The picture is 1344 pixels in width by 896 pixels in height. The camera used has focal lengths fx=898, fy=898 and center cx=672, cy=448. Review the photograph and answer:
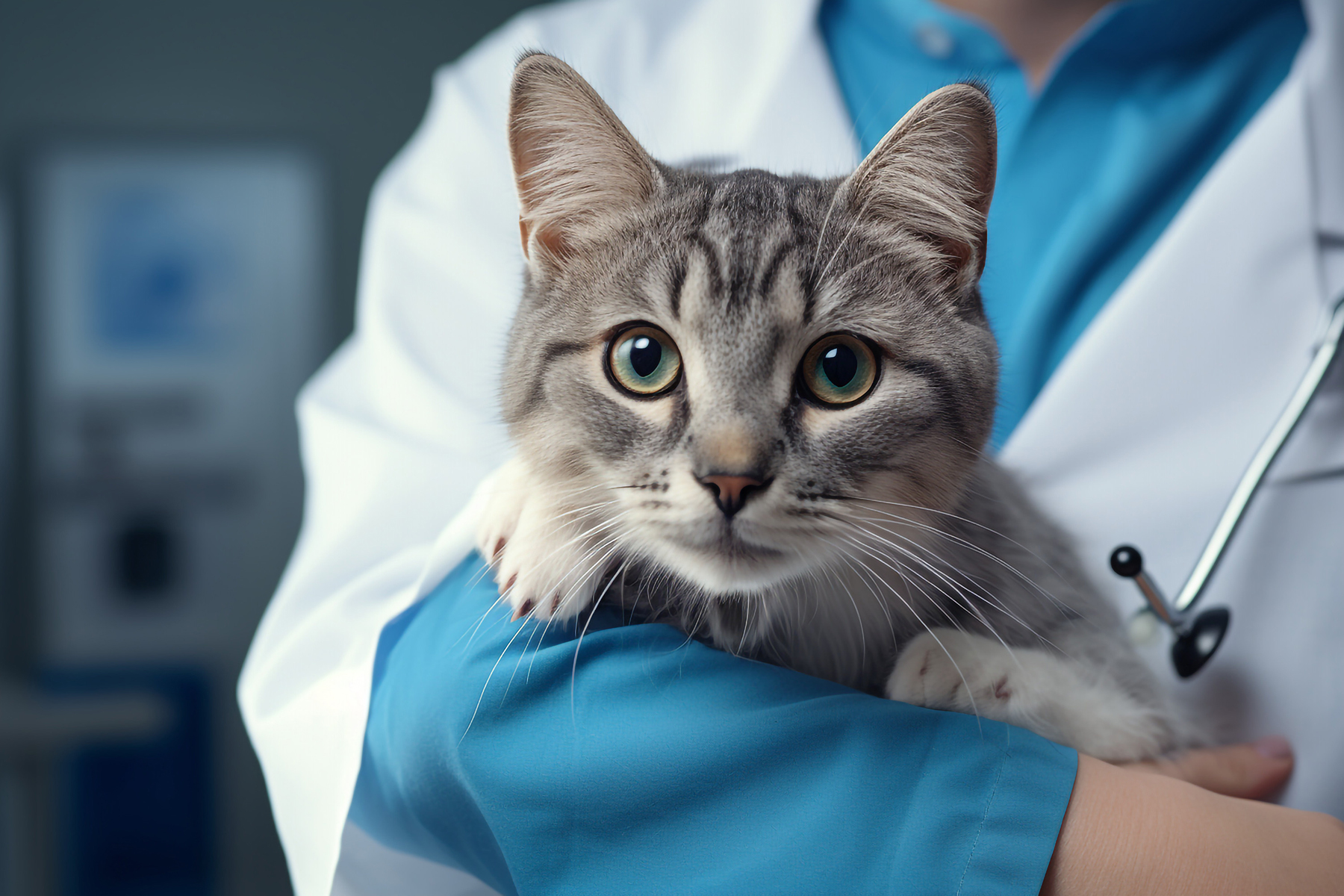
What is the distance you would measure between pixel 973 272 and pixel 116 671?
3444 millimetres

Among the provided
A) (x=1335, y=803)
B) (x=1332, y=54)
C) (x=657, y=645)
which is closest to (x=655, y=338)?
(x=657, y=645)

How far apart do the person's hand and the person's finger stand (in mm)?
117

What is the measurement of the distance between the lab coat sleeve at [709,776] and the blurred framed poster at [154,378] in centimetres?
284

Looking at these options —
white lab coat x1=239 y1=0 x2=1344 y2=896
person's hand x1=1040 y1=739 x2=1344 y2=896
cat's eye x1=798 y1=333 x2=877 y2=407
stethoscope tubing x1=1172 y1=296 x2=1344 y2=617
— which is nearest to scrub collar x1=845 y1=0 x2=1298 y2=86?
white lab coat x1=239 y1=0 x2=1344 y2=896

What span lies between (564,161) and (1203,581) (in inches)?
30.7

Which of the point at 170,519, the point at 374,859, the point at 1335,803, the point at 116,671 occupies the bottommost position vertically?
the point at 116,671

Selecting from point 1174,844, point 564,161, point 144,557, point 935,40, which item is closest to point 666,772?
point 1174,844

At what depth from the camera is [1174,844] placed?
0.78 m

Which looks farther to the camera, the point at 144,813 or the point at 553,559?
the point at 144,813

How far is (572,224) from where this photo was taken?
0.94 meters

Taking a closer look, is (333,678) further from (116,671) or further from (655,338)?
(116,671)

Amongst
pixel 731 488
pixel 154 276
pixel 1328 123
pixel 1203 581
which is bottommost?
pixel 154 276

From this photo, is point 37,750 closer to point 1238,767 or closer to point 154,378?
point 154,378

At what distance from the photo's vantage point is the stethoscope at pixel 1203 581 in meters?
0.91
